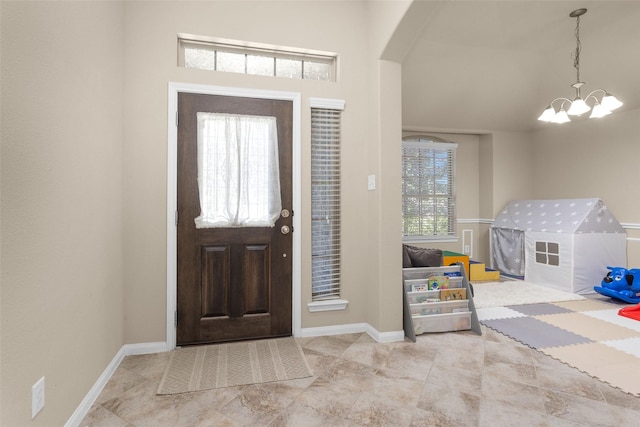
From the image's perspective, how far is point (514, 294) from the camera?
4.36 metres

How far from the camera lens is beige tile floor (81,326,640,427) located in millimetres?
1784

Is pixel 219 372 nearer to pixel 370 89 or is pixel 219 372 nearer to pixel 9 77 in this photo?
pixel 9 77

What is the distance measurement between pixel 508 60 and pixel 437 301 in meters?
3.48

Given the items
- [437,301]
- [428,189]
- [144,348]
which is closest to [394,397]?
[437,301]

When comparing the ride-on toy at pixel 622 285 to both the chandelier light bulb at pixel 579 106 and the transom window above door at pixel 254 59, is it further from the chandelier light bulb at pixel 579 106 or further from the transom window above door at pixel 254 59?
the transom window above door at pixel 254 59

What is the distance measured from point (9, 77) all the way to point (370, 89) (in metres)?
2.45

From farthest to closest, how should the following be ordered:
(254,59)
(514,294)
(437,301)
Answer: (514,294)
(437,301)
(254,59)

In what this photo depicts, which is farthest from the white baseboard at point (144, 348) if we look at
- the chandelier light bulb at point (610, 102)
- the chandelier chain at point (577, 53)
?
the chandelier chain at point (577, 53)

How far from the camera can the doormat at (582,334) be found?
Result: 92.2 inches

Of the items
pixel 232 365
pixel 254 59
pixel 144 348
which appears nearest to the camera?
pixel 232 365

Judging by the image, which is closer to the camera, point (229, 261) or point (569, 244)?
point (229, 261)

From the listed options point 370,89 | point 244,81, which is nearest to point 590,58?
point 370,89

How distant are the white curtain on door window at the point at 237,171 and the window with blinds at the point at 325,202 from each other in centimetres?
36

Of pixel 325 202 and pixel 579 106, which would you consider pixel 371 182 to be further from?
pixel 579 106
